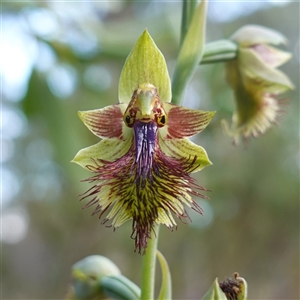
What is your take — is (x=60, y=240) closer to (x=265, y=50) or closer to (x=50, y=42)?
(x=50, y=42)

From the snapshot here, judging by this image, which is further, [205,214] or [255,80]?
[205,214]

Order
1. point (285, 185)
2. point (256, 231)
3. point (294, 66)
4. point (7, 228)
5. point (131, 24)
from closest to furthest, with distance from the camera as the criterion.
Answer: point (131, 24) < point (294, 66) < point (285, 185) < point (256, 231) < point (7, 228)

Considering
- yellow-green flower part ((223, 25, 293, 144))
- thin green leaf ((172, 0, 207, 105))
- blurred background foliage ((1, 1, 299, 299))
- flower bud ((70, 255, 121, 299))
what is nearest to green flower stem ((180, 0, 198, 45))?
thin green leaf ((172, 0, 207, 105))

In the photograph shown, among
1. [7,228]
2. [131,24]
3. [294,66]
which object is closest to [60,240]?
[7,228]

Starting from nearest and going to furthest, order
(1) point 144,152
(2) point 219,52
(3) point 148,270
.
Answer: (1) point 144,152, (3) point 148,270, (2) point 219,52

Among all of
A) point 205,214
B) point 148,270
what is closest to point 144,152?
point 148,270

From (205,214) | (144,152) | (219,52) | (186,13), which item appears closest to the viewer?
(144,152)

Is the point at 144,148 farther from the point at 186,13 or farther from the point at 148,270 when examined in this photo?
the point at 186,13
